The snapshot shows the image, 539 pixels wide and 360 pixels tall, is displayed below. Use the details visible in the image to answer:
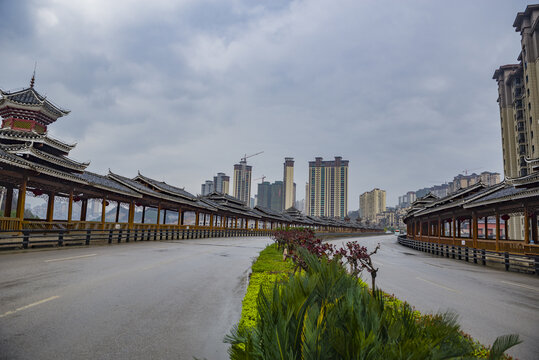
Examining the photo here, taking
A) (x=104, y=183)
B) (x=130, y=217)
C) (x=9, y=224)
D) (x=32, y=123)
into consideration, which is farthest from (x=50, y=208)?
(x=32, y=123)

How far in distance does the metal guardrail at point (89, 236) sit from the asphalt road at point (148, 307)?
443 cm

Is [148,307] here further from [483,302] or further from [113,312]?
[483,302]

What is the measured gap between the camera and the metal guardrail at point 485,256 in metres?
14.3

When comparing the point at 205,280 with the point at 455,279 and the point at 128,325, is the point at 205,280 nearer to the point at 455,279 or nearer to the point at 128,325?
the point at 128,325

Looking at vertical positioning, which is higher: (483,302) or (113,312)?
(113,312)

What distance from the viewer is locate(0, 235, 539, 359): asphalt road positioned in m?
3.91

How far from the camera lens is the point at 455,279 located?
36.7 feet

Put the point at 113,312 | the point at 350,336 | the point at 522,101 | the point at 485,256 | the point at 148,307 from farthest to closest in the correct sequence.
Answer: the point at 522,101
the point at 485,256
the point at 148,307
the point at 113,312
the point at 350,336

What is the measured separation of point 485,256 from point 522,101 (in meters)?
50.9

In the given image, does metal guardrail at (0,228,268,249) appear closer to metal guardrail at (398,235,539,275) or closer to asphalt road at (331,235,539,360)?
asphalt road at (331,235,539,360)

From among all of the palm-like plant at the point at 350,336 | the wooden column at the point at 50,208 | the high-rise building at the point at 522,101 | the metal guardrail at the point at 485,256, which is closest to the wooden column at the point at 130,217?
the wooden column at the point at 50,208

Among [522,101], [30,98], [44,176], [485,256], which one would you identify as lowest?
[485,256]

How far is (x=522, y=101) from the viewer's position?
5253 cm

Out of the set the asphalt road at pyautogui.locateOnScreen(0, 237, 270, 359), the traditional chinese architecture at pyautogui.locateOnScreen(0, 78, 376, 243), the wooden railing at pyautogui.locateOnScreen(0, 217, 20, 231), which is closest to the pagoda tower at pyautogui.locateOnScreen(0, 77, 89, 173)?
the traditional chinese architecture at pyautogui.locateOnScreen(0, 78, 376, 243)
